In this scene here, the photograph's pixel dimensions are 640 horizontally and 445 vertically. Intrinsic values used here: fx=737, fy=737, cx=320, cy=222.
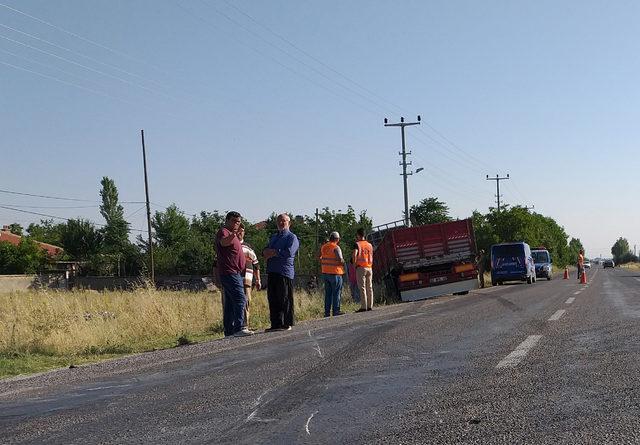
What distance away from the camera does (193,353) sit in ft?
30.2

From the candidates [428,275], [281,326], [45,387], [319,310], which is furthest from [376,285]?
[45,387]

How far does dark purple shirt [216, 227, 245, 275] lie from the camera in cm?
1114

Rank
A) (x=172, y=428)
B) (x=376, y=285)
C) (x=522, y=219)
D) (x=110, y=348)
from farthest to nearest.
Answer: (x=522, y=219) → (x=376, y=285) → (x=110, y=348) → (x=172, y=428)

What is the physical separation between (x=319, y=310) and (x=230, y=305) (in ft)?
19.7

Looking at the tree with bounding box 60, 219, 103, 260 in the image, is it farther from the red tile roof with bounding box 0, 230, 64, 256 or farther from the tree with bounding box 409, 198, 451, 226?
the tree with bounding box 409, 198, 451, 226

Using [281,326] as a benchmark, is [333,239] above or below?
above

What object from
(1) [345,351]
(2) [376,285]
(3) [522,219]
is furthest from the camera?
(3) [522,219]

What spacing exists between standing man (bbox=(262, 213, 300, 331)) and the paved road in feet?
5.03

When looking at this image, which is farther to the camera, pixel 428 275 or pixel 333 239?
pixel 428 275

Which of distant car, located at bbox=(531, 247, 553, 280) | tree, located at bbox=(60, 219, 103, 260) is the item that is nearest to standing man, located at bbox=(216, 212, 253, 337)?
distant car, located at bbox=(531, 247, 553, 280)

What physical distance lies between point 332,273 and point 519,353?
8140mm

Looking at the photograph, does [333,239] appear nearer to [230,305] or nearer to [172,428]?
[230,305]

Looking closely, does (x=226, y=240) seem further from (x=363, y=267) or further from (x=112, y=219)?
(x=112, y=219)

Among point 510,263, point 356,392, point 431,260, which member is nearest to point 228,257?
point 356,392
